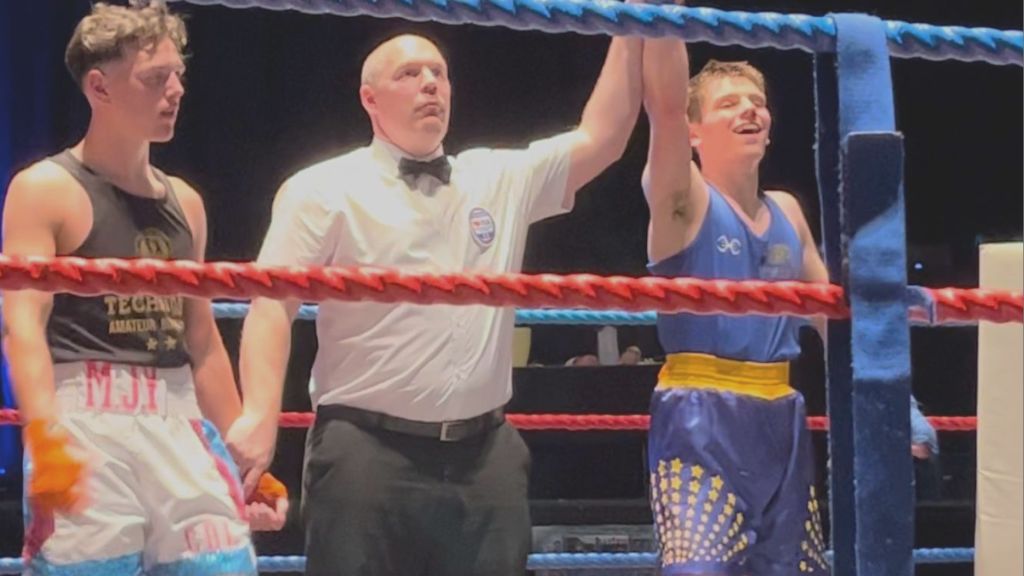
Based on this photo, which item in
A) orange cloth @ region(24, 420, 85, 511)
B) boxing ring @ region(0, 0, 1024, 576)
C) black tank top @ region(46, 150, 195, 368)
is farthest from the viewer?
black tank top @ region(46, 150, 195, 368)

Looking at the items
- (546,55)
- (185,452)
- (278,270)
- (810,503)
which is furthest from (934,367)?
(278,270)

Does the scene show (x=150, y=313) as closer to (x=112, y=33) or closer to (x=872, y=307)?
(x=112, y=33)

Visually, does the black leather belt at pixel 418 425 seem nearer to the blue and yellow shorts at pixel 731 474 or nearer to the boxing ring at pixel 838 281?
the blue and yellow shorts at pixel 731 474

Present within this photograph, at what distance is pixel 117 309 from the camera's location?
1.29m

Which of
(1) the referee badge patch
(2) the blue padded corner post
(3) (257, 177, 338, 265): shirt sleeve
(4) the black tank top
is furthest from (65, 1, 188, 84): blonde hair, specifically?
(2) the blue padded corner post

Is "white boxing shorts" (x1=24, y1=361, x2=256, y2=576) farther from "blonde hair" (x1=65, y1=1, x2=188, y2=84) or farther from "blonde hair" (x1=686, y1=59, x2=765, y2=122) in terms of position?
"blonde hair" (x1=686, y1=59, x2=765, y2=122)

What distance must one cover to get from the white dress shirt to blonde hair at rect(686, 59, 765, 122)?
0.78 ft

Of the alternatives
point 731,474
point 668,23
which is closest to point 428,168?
point 731,474

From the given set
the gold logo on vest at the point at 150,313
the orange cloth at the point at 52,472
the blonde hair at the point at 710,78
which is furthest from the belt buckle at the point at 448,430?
the blonde hair at the point at 710,78

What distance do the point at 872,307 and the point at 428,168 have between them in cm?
67

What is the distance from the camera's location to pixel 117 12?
1.35 m

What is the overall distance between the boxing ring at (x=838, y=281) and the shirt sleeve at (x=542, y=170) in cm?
56

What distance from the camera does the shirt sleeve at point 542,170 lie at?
153cm

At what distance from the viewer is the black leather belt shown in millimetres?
1421
